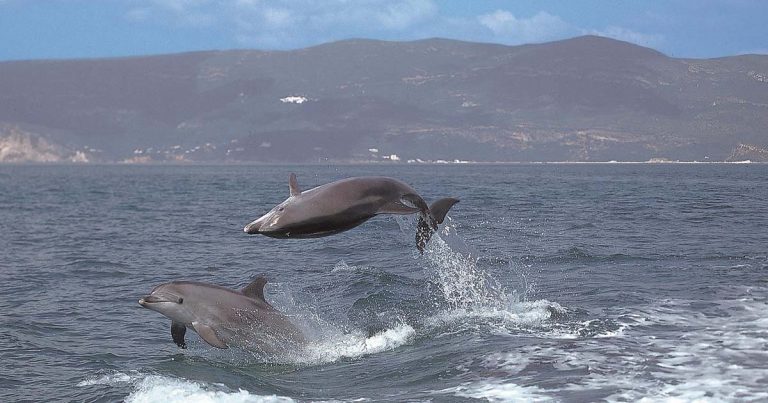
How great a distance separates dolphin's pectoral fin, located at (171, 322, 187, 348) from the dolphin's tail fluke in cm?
506

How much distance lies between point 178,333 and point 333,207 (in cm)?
608

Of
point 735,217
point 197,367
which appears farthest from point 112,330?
point 735,217

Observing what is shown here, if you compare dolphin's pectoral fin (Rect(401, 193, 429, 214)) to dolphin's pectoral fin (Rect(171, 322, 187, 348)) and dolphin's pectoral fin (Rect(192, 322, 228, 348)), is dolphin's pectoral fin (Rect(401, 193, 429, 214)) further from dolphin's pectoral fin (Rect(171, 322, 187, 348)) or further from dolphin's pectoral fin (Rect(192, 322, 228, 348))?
dolphin's pectoral fin (Rect(171, 322, 187, 348))

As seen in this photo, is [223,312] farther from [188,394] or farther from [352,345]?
[188,394]

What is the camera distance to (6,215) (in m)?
60.9

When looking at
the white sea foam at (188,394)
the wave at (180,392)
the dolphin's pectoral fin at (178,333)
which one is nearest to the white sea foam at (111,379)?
the wave at (180,392)

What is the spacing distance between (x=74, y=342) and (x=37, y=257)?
55.4ft

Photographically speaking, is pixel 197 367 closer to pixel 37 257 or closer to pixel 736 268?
pixel 736 268

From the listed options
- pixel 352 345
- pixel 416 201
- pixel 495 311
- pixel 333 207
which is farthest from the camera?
pixel 495 311

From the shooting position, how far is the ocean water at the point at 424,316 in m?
14.3

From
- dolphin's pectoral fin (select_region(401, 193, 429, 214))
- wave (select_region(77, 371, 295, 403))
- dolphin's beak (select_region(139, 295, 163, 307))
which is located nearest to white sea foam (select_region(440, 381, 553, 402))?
wave (select_region(77, 371, 295, 403))

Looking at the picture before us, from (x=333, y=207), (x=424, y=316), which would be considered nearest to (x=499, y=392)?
(x=333, y=207)

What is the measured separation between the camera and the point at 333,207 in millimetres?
13344

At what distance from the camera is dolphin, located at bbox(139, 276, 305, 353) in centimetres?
1712
